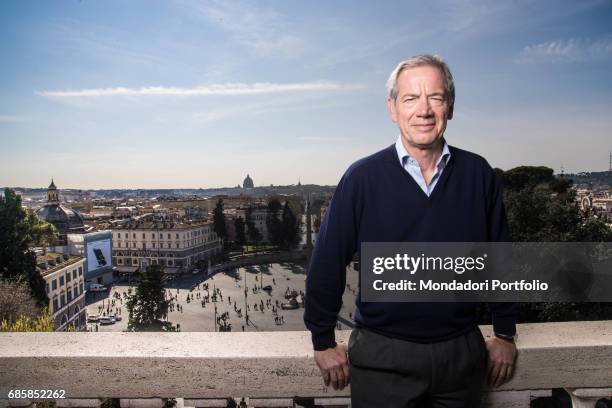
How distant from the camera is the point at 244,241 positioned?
225 ft

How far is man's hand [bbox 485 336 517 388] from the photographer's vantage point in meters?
1.75

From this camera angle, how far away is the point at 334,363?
5.45 feet

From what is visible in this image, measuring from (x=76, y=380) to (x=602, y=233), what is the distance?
636 inches

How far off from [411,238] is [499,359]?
1.84 feet

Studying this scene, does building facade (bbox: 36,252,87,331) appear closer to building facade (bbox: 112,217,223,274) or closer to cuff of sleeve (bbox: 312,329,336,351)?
building facade (bbox: 112,217,223,274)

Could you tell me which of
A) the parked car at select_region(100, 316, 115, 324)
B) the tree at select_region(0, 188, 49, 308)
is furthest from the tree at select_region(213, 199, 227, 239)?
the tree at select_region(0, 188, 49, 308)

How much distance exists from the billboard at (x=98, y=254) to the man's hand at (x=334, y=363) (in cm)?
5155

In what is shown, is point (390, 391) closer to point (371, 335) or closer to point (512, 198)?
point (371, 335)

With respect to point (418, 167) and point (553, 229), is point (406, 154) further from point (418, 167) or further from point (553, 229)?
point (553, 229)

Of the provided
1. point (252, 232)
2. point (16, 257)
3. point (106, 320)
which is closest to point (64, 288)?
point (106, 320)

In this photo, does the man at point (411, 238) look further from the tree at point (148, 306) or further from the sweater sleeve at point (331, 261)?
the tree at point (148, 306)

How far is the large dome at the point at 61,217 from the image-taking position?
57.6 metres

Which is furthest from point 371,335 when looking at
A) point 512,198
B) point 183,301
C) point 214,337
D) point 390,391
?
point 183,301

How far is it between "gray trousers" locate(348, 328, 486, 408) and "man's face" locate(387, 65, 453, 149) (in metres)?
0.66
